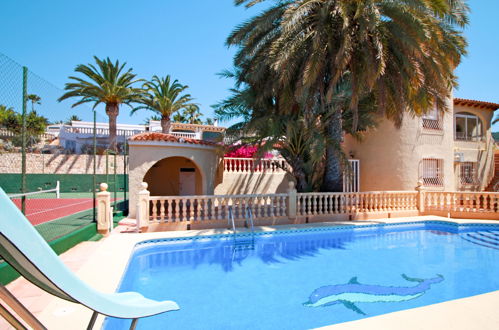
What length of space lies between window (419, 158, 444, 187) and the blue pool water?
5.80m

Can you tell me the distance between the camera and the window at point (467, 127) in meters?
20.3

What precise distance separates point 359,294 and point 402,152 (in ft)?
41.5

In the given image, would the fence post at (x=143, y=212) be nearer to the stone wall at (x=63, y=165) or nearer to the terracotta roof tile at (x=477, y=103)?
the stone wall at (x=63, y=165)

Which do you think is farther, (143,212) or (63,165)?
(63,165)

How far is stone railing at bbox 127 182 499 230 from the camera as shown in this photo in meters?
10.6

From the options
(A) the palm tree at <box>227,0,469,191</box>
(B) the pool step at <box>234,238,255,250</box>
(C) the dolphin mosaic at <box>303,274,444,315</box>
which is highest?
(A) the palm tree at <box>227,0,469,191</box>

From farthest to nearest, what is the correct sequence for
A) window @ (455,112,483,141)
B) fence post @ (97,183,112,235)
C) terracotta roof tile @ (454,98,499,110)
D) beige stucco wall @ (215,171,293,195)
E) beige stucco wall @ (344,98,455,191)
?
window @ (455,112,483,141) → terracotta roof tile @ (454,98,499,110) → beige stucco wall @ (215,171,293,195) → beige stucco wall @ (344,98,455,191) → fence post @ (97,183,112,235)

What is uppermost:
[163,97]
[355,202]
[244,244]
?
[163,97]

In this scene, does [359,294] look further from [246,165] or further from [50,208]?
[50,208]

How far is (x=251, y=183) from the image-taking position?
682 inches

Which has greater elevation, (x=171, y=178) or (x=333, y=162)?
(x=333, y=162)

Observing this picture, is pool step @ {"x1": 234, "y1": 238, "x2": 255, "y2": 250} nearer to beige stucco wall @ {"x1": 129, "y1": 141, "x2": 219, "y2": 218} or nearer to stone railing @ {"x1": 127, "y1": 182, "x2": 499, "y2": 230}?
stone railing @ {"x1": 127, "y1": 182, "x2": 499, "y2": 230}

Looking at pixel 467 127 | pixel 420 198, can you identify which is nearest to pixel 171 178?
pixel 420 198

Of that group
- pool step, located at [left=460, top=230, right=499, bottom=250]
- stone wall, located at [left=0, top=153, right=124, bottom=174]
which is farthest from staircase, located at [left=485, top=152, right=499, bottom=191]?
stone wall, located at [left=0, top=153, right=124, bottom=174]
